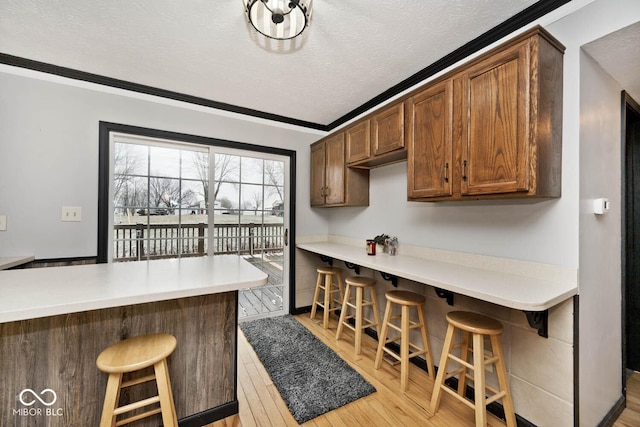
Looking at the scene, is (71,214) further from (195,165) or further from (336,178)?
(336,178)

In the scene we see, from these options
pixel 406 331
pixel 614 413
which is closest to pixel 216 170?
pixel 406 331

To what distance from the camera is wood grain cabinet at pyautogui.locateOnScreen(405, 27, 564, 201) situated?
135 cm

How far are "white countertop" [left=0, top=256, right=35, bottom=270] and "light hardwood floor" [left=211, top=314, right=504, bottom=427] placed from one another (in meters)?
1.83

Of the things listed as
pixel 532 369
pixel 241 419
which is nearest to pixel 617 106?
pixel 532 369

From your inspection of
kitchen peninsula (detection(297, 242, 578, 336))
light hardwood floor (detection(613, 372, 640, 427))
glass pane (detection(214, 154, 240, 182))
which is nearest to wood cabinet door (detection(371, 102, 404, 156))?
kitchen peninsula (detection(297, 242, 578, 336))

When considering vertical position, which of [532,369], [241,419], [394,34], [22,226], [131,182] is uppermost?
[394,34]

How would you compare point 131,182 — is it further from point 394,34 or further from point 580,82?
point 580,82

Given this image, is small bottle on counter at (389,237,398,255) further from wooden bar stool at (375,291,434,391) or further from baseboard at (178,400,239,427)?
baseboard at (178,400,239,427)

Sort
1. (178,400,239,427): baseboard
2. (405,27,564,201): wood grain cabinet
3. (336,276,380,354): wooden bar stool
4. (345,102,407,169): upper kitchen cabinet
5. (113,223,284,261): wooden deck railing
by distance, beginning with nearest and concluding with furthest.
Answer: (405,27,564,201): wood grain cabinet, (178,400,239,427): baseboard, (345,102,407,169): upper kitchen cabinet, (336,276,380,354): wooden bar stool, (113,223,284,261): wooden deck railing

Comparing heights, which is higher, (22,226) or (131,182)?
(131,182)

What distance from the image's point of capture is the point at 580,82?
4.74ft

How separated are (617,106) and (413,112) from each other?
1.34 m

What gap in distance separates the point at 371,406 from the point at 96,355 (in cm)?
168

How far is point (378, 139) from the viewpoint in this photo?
95.7 inches
